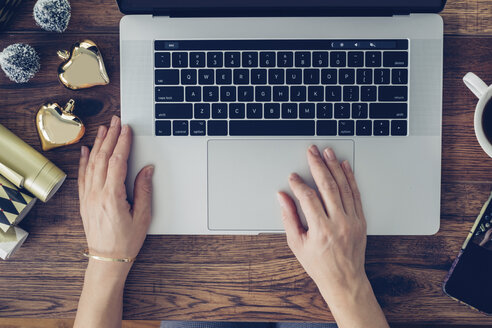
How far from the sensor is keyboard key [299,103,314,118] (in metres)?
0.70

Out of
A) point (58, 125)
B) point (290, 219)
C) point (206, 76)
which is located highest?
point (206, 76)

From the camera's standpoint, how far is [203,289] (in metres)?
0.77

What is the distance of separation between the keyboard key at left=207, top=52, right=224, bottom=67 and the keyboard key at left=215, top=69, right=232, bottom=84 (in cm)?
1

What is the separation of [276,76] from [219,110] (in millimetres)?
118

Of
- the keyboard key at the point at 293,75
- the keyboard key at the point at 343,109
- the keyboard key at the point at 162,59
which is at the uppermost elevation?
the keyboard key at the point at 162,59

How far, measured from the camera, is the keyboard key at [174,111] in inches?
27.7

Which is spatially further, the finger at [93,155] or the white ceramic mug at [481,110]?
the finger at [93,155]

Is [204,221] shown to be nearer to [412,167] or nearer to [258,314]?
[258,314]

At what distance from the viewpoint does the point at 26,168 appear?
2.32 feet

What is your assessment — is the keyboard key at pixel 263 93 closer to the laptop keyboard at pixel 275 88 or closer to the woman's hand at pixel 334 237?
the laptop keyboard at pixel 275 88

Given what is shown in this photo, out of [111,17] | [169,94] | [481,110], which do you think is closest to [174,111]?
[169,94]

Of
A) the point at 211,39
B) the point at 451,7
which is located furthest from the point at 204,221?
the point at 451,7

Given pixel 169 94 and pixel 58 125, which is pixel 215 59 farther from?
pixel 58 125

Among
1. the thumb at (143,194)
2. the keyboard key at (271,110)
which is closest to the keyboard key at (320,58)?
the keyboard key at (271,110)
